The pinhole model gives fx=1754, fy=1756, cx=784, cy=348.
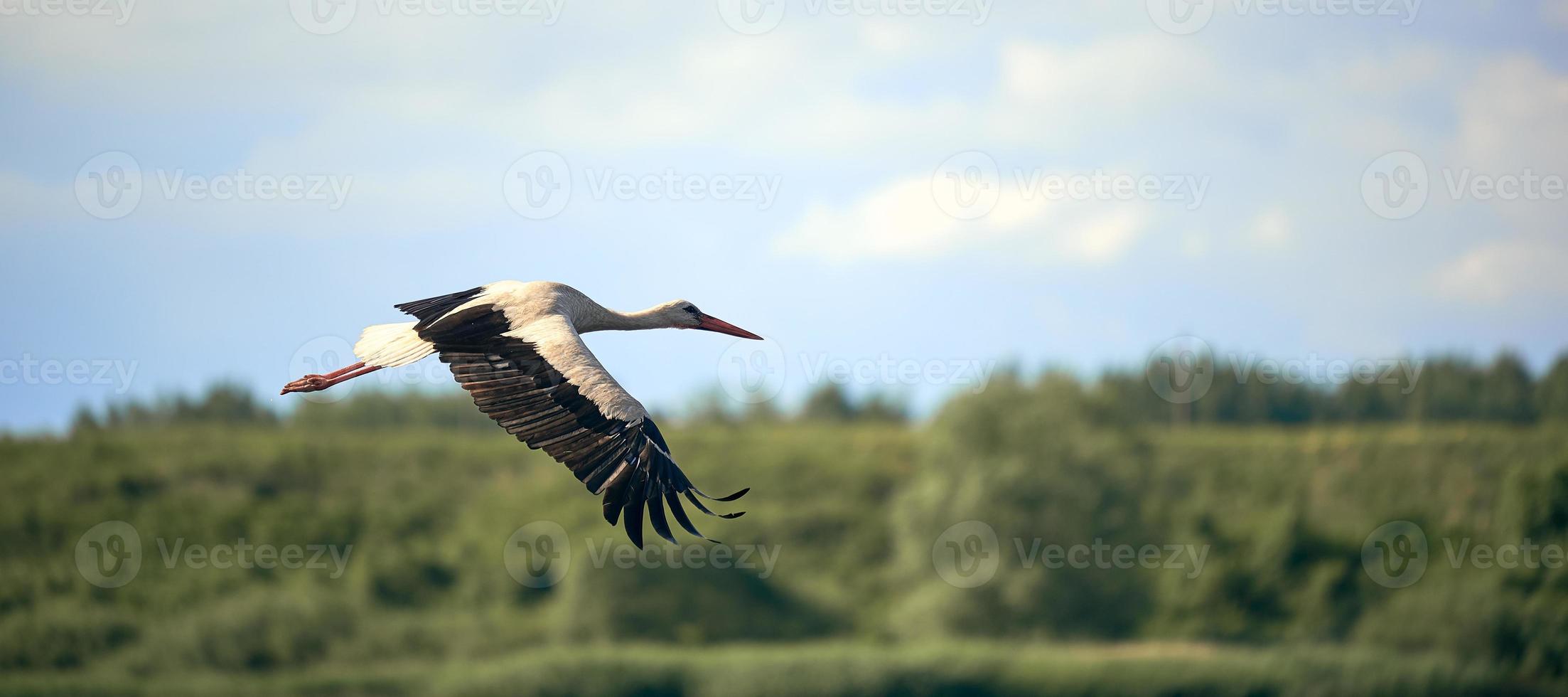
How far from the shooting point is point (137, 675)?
188ft

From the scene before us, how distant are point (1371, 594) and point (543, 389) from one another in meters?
55.3

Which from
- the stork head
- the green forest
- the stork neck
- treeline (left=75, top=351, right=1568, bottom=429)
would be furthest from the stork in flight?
treeline (left=75, top=351, right=1568, bottom=429)

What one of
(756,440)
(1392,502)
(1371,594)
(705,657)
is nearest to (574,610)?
(705,657)

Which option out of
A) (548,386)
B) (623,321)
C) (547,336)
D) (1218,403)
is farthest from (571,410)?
(1218,403)

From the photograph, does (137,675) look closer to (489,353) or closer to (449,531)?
(449,531)

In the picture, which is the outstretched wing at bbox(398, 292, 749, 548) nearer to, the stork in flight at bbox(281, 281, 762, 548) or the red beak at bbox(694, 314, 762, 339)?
the stork in flight at bbox(281, 281, 762, 548)

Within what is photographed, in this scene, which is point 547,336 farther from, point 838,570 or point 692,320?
point 838,570

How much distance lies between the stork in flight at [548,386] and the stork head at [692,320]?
197cm

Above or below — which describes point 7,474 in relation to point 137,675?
above

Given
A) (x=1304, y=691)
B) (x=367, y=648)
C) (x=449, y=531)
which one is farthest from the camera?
(x=449, y=531)

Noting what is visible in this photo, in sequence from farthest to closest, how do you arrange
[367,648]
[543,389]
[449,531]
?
[449,531]
[367,648]
[543,389]

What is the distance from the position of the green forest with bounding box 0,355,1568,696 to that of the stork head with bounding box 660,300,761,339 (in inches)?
1567

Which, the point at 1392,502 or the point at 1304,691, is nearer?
the point at 1304,691

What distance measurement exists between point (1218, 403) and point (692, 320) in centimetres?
8930
